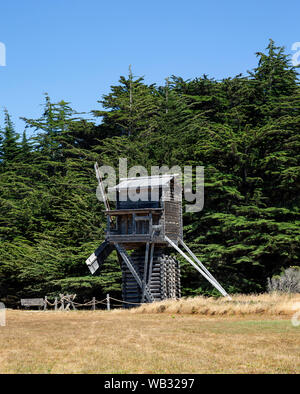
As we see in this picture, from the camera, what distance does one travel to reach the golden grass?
24.9 metres

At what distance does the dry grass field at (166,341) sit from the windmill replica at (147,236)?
200 inches

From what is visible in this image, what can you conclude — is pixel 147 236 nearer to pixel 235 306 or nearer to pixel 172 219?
pixel 172 219

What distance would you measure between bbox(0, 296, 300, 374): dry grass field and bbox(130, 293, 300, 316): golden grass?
0.15 feet

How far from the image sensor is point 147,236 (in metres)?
32.1

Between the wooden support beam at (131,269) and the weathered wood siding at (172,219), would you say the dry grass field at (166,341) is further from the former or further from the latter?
the weathered wood siding at (172,219)

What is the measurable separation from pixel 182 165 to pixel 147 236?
13519 mm

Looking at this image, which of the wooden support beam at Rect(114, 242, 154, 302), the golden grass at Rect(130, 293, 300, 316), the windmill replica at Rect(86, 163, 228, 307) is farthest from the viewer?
the wooden support beam at Rect(114, 242, 154, 302)

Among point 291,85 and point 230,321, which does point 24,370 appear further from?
point 291,85

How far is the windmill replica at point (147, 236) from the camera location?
32.6 metres

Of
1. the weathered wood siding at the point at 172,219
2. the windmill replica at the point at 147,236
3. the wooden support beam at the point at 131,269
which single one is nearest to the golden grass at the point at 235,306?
the wooden support beam at the point at 131,269

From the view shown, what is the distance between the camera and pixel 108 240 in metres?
33.3

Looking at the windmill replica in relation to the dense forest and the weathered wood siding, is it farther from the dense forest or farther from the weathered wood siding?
the dense forest

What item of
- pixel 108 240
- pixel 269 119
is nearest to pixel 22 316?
pixel 108 240

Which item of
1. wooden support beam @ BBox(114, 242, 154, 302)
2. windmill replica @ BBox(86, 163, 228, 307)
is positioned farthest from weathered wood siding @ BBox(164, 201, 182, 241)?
wooden support beam @ BBox(114, 242, 154, 302)
